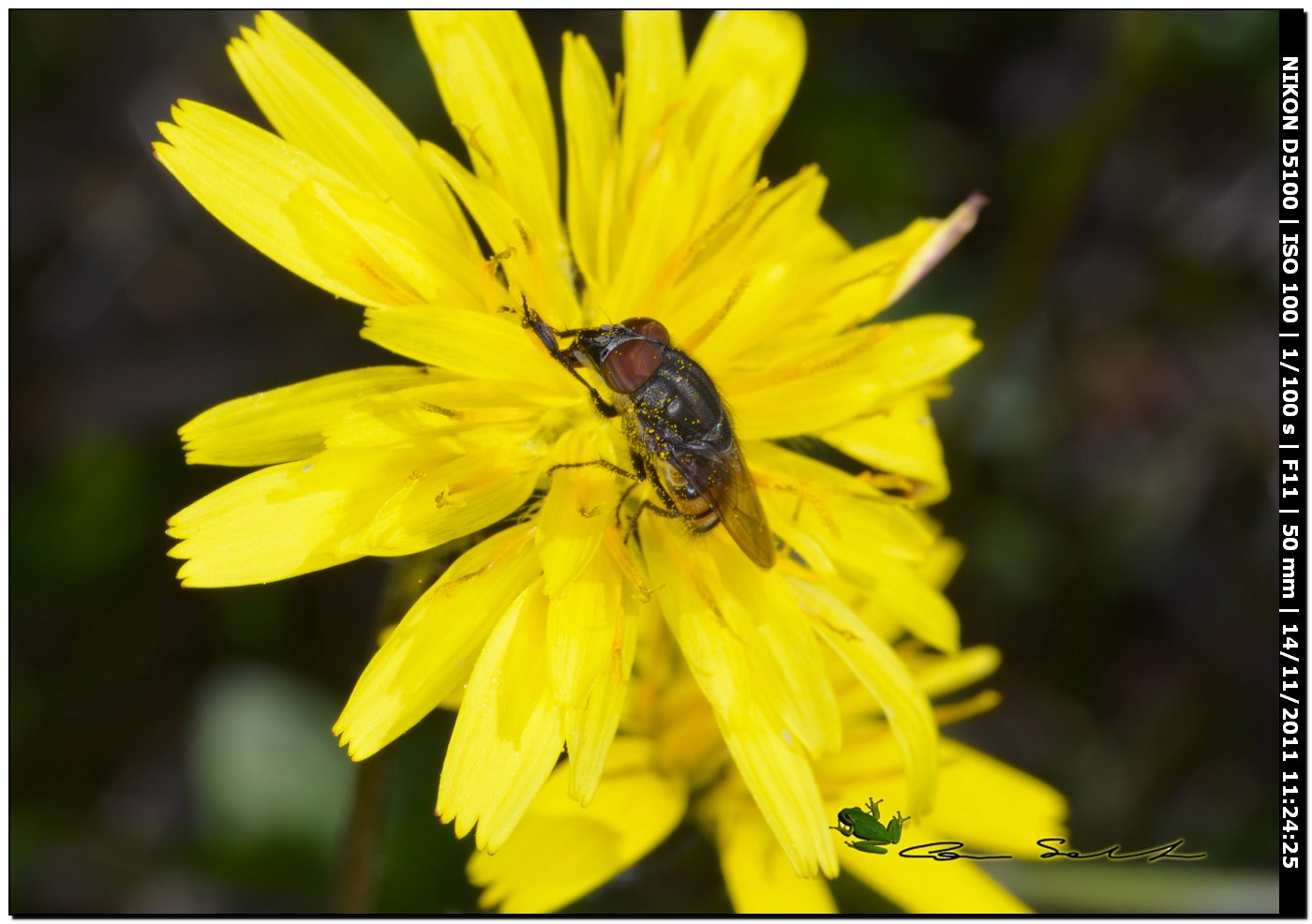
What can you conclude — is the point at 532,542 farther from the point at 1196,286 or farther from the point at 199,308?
the point at 1196,286

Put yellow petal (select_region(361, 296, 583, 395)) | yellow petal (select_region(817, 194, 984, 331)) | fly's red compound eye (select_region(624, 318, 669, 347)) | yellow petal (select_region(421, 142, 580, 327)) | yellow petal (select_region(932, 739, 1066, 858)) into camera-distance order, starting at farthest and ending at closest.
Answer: yellow petal (select_region(932, 739, 1066, 858)) → yellow petal (select_region(817, 194, 984, 331)) → fly's red compound eye (select_region(624, 318, 669, 347)) → yellow petal (select_region(421, 142, 580, 327)) → yellow petal (select_region(361, 296, 583, 395))

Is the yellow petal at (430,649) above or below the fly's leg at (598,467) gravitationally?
below

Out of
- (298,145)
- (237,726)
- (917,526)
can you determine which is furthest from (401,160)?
(237,726)

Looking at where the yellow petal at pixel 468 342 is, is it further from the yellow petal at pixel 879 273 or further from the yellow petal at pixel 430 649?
the yellow petal at pixel 879 273

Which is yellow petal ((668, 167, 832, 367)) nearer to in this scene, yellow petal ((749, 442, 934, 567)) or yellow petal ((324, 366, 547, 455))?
yellow petal ((749, 442, 934, 567))

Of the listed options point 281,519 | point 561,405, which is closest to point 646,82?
point 561,405

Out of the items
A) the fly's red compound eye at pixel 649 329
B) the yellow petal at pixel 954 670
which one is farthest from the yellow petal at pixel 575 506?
the yellow petal at pixel 954 670

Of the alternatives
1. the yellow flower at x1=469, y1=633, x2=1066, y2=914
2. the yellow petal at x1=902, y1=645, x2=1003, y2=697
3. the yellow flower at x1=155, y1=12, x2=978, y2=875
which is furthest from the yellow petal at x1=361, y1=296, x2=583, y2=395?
the yellow petal at x1=902, y1=645, x2=1003, y2=697
